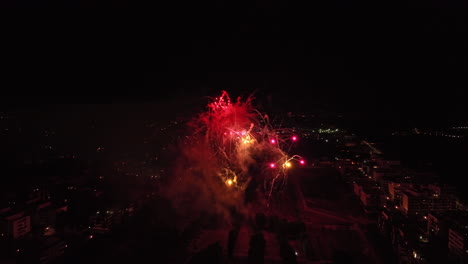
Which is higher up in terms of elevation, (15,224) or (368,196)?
(368,196)

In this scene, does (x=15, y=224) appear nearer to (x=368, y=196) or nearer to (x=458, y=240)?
(x=368, y=196)

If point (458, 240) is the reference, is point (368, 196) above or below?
above

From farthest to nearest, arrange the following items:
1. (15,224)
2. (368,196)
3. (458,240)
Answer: (368,196) < (15,224) < (458,240)

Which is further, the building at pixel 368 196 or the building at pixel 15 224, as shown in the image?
the building at pixel 368 196

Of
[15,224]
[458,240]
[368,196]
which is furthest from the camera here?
[368,196]

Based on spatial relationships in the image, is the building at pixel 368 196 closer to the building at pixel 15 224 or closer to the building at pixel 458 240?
the building at pixel 458 240

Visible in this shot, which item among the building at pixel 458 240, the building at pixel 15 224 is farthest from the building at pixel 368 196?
the building at pixel 15 224

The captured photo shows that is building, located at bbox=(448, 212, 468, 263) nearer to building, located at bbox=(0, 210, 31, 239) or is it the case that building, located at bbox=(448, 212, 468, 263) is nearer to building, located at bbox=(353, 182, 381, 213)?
building, located at bbox=(353, 182, 381, 213)

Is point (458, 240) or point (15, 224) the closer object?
point (458, 240)

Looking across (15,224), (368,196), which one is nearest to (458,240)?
(368,196)

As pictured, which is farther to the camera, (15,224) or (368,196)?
(368,196)

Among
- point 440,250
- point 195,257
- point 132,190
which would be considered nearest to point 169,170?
point 132,190
